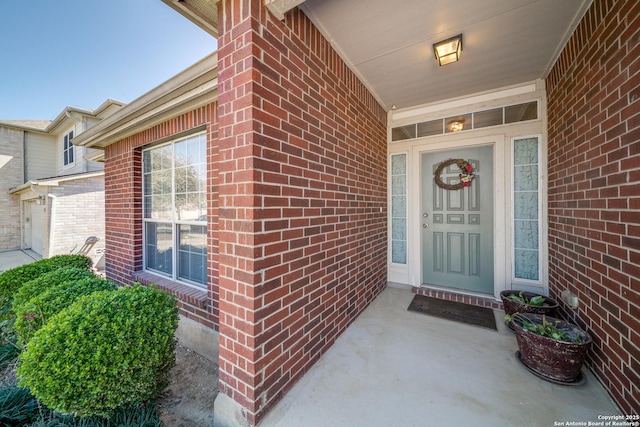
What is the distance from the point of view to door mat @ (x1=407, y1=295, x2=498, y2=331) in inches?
103

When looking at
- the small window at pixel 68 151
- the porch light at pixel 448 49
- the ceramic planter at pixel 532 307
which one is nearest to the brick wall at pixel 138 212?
the porch light at pixel 448 49

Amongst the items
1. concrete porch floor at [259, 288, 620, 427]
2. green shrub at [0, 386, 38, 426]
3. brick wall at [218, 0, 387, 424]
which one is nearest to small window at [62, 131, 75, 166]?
green shrub at [0, 386, 38, 426]

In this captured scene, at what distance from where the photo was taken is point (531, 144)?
2.87 m

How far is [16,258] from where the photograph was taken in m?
7.73

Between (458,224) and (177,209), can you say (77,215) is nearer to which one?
(177,209)

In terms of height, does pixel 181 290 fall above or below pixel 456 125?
below

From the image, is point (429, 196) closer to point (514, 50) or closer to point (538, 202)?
point (538, 202)

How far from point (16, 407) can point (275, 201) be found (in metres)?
2.40

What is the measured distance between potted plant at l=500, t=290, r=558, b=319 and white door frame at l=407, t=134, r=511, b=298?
458mm

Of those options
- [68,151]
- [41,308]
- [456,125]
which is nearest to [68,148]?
[68,151]

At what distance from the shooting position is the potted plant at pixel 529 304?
2267 millimetres

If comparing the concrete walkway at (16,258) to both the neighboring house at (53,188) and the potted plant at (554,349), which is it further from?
the potted plant at (554,349)

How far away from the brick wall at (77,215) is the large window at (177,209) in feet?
19.0

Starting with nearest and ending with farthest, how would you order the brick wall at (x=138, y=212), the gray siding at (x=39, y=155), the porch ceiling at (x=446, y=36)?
the porch ceiling at (x=446, y=36), the brick wall at (x=138, y=212), the gray siding at (x=39, y=155)
